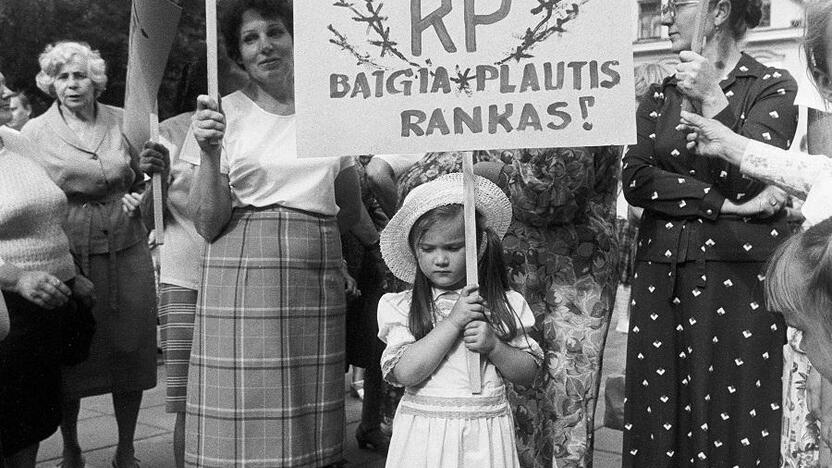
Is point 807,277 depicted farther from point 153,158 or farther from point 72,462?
point 72,462

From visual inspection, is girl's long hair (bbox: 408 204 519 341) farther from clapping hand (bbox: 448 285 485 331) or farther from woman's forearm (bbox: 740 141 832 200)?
woman's forearm (bbox: 740 141 832 200)

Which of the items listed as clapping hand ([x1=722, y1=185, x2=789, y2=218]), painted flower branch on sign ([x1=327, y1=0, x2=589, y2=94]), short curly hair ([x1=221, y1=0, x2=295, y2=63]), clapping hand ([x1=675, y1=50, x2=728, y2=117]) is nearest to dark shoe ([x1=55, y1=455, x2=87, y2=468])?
short curly hair ([x1=221, y1=0, x2=295, y2=63])

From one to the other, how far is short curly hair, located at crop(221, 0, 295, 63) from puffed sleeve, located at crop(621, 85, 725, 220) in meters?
1.24

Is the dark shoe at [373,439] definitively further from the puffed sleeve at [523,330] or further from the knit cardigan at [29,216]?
the puffed sleeve at [523,330]

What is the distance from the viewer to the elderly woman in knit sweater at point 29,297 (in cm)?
407

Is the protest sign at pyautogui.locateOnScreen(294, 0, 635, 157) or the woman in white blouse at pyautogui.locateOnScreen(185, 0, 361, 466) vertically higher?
the protest sign at pyautogui.locateOnScreen(294, 0, 635, 157)

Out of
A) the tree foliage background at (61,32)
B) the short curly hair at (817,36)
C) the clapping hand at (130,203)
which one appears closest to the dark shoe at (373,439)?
the clapping hand at (130,203)

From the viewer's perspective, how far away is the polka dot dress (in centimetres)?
340

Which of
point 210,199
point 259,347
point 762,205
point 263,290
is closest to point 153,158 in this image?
point 210,199

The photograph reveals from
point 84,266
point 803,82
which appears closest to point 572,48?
point 803,82

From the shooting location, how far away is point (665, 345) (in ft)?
11.6

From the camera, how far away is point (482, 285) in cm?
330

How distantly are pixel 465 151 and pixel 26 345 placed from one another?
205 cm

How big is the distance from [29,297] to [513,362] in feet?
6.36
